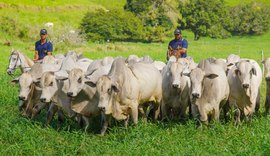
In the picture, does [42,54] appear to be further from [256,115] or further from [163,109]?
[256,115]

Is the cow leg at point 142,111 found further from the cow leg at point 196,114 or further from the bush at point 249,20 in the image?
the bush at point 249,20

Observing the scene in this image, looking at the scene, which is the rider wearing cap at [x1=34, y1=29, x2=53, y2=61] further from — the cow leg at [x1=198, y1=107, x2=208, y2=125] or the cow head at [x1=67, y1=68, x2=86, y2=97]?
the cow leg at [x1=198, y1=107, x2=208, y2=125]

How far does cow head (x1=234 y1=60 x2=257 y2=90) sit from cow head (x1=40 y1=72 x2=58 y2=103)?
3695 mm

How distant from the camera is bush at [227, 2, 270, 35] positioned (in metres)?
63.1

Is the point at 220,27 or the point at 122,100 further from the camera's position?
the point at 220,27

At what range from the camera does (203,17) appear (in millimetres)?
55344

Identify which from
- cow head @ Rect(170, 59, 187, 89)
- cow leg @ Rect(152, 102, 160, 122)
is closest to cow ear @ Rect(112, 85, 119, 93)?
cow head @ Rect(170, 59, 187, 89)

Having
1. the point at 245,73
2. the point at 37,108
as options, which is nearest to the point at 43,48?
the point at 37,108

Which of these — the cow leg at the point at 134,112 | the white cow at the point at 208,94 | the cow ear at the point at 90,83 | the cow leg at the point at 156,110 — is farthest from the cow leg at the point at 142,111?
the cow ear at the point at 90,83

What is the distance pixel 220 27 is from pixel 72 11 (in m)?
19.3


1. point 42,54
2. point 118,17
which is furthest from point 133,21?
point 42,54

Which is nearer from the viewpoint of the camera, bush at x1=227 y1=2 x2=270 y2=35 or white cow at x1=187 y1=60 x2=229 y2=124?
white cow at x1=187 y1=60 x2=229 y2=124

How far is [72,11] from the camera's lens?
59406 mm

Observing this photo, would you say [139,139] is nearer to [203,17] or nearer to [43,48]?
[43,48]
